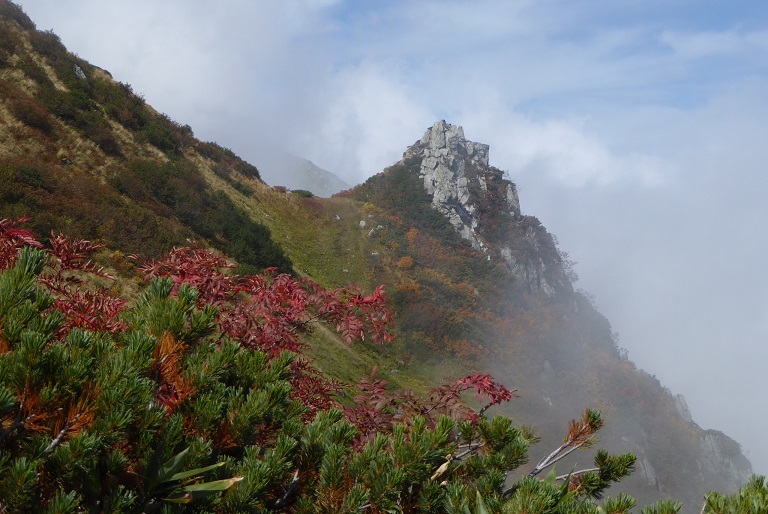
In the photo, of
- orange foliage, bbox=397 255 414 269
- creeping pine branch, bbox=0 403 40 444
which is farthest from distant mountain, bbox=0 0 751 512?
creeping pine branch, bbox=0 403 40 444

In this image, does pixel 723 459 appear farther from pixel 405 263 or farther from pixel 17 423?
pixel 17 423

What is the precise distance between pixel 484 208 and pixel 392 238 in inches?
421

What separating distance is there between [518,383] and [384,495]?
21400 mm

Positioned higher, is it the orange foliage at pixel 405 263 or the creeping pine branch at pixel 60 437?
the orange foliage at pixel 405 263

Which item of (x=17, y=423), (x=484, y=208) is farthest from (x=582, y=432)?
(x=484, y=208)

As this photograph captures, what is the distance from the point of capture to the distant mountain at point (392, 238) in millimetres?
14250

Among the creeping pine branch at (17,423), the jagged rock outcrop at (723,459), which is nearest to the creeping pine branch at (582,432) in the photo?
the creeping pine branch at (17,423)

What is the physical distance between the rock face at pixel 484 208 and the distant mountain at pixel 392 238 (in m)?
0.15

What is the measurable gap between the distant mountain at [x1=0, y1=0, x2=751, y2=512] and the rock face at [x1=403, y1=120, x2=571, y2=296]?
0.15 metres

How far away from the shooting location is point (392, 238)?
30.5 meters

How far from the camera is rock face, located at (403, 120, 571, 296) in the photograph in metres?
35.4

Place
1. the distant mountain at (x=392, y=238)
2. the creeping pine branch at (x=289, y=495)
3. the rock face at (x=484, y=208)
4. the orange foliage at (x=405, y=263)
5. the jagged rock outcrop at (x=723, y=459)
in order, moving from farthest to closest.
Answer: the rock face at (x=484, y=208)
the orange foliage at (x=405, y=263)
the jagged rock outcrop at (x=723, y=459)
the distant mountain at (x=392, y=238)
the creeping pine branch at (x=289, y=495)

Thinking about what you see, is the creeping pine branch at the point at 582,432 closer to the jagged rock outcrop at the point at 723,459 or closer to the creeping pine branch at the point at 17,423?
the creeping pine branch at the point at 17,423

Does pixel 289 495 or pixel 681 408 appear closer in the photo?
pixel 289 495
